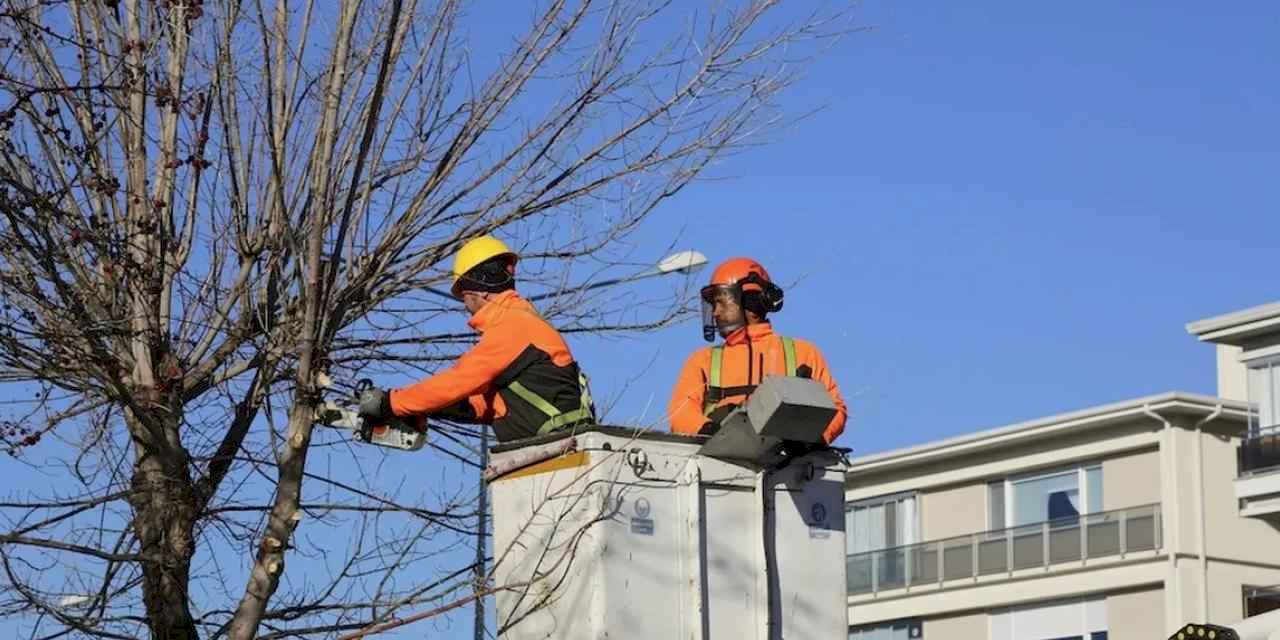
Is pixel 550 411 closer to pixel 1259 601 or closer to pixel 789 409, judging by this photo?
pixel 789 409

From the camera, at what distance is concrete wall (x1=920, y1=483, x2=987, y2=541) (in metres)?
47.9

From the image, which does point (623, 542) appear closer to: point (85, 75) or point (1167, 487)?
point (85, 75)

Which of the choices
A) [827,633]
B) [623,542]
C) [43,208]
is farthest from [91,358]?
[827,633]

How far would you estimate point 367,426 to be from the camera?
8828 mm

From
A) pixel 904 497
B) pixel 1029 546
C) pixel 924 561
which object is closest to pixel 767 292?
pixel 1029 546

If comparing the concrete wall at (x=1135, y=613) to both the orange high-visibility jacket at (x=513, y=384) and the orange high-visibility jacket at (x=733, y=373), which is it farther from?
the orange high-visibility jacket at (x=513, y=384)

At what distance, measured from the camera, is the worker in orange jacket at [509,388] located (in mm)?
8625

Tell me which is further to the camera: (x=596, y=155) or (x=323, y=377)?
(x=596, y=155)

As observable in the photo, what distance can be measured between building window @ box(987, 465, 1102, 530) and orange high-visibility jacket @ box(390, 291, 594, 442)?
125ft

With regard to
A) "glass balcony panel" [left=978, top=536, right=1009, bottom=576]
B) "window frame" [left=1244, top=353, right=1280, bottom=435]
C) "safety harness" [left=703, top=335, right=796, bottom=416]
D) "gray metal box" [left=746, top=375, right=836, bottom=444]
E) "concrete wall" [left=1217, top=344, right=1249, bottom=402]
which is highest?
"concrete wall" [left=1217, top=344, right=1249, bottom=402]

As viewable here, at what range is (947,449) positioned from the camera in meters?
47.7

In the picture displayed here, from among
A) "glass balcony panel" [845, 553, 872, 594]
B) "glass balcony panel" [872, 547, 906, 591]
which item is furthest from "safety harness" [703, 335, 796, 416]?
"glass balcony panel" [845, 553, 872, 594]

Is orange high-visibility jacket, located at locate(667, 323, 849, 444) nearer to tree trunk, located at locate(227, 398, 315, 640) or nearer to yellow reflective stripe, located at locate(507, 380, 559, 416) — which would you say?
yellow reflective stripe, located at locate(507, 380, 559, 416)

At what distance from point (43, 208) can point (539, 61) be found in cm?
264
